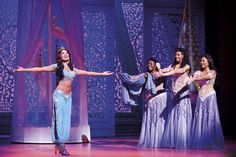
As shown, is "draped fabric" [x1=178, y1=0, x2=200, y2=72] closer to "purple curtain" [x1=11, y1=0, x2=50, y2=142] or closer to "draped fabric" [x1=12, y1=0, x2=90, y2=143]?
"draped fabric" [x1=12, y1=0, x2=90, y2=143]

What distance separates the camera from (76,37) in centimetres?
912

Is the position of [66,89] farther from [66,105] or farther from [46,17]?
[46,17]

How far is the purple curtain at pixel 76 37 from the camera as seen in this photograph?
906cm

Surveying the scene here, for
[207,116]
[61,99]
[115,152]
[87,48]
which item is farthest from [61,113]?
[87,48]

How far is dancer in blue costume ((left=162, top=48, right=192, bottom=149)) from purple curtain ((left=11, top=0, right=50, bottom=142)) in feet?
7.28

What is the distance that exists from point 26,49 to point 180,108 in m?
2.70

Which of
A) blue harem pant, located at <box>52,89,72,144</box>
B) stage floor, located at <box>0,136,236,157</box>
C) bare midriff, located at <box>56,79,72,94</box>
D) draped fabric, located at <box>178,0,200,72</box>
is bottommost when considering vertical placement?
stage floor, located at <box>0,136,236,157</box>

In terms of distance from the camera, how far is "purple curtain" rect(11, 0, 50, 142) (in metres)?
8.96

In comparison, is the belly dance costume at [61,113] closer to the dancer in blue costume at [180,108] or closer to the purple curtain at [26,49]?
the dancer in blue costume at [180,108]

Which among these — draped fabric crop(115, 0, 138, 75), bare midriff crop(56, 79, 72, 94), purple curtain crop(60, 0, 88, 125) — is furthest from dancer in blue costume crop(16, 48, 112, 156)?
draped fabric crop(115, 0, 138, 75)

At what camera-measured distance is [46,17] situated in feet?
29.6

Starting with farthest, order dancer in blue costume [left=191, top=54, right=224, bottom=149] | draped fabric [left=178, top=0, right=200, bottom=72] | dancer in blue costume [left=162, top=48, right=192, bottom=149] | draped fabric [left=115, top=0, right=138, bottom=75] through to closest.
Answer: draped fabric [left=115, top=0, right=138, bottom=75]
draped fabric [left=178, top=0, right=200, bottom=72]
dancer in blue costume [left=162, top=48, right=192, bottom=149]
dancer in blue costume [left=191, top=54, right=224, bottom=149]

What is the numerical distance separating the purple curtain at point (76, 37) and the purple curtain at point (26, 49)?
0.34 m

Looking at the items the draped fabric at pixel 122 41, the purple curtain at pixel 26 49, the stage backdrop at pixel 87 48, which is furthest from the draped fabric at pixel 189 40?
the purple curtain at pixel 26 49
